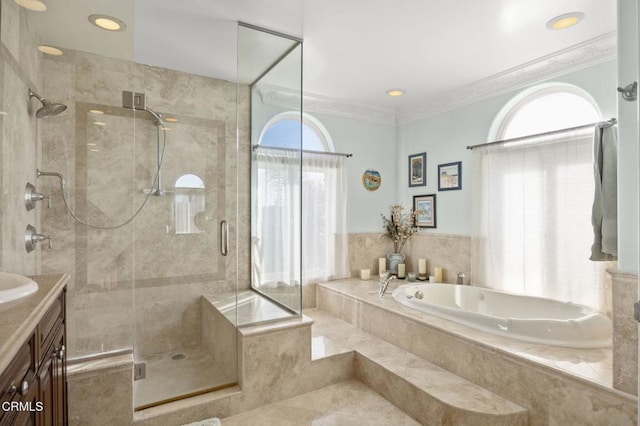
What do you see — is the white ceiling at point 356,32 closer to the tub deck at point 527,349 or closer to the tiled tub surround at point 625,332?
the tiled tub surround at point 625,332

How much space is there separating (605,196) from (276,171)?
2.27m

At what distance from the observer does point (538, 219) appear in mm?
3166

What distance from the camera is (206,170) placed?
316 centimetres

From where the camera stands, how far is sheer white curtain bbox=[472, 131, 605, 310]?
2.83 m

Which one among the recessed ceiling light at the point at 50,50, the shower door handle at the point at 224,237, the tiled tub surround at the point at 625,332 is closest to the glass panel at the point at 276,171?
the shower door handle at the point at 224,237

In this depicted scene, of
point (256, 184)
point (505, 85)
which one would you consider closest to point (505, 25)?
point (505, 85)

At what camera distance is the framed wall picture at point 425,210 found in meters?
4.21

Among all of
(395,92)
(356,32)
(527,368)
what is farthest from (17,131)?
(395,92)

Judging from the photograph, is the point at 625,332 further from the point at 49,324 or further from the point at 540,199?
the point at 49,324

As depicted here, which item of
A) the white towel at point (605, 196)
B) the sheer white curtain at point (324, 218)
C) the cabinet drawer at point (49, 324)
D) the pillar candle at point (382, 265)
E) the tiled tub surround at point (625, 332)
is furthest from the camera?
the pillar candle at point (382, 265)

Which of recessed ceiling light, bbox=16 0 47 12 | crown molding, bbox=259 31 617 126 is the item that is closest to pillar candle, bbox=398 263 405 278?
crown molding, bbox=259 31 617 126

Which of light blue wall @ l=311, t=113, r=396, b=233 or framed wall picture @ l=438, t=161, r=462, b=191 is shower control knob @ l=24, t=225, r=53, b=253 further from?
framed wall picture @ l=438, t=161, r=462, b=191

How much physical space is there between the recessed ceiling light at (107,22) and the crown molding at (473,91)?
1105 mm

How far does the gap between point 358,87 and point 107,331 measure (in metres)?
3.20
